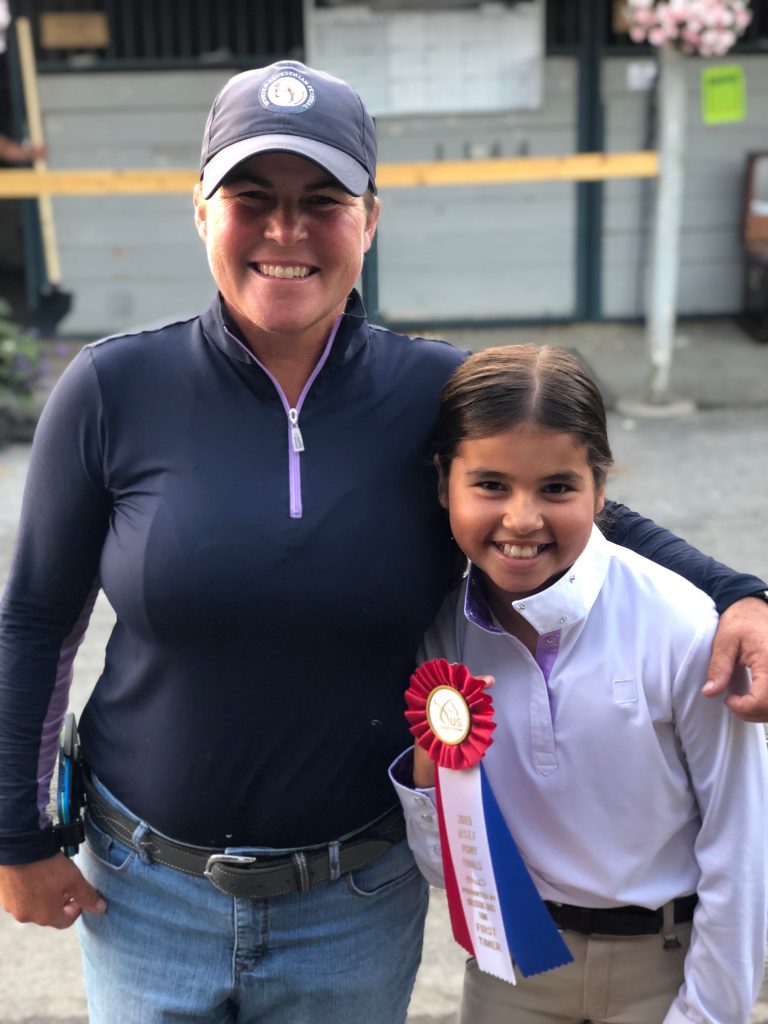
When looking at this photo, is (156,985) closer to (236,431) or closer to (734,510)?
(236,431)

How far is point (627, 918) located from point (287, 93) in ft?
3.89

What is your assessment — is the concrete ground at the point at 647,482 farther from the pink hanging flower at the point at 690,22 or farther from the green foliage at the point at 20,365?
the pink hanging flower at the point at 690,22

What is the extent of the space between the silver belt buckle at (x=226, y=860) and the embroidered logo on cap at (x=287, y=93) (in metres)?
0.94

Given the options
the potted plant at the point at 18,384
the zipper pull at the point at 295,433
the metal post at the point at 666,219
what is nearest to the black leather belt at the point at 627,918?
the zipper pull at the point at 295,433

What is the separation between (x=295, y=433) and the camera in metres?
1.66

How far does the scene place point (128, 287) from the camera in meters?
8.57

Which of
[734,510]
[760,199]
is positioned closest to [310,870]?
[734,510]

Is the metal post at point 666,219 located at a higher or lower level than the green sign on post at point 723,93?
lower

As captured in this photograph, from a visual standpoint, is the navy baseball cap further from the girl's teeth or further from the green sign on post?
the green sign on post

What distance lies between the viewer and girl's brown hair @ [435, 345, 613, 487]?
170 centimetres

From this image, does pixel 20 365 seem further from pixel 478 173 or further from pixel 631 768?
pixel 631 768

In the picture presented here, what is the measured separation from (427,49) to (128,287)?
2.43 meters

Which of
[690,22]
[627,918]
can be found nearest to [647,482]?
[690,22]

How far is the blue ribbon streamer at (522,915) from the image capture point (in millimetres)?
1726
